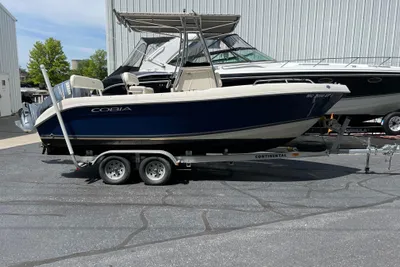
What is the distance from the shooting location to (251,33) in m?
12.2

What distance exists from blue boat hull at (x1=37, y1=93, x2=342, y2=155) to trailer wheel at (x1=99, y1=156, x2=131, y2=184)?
0.22 meters

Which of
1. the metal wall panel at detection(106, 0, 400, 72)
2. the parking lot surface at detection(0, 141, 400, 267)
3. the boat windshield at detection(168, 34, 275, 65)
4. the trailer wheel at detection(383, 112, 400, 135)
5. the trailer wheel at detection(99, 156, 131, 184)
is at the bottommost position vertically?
the parking lot surface at detection(0, 141, 400, 267)

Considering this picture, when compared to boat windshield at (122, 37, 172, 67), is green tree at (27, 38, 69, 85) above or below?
above

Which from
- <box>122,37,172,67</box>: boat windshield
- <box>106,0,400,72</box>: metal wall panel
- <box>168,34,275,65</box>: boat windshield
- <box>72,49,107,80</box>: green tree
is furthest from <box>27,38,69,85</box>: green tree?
<box>168,34,275,65</box>: boat windshield

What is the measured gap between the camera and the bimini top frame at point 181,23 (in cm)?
509

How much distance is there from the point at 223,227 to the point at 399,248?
1.74 m

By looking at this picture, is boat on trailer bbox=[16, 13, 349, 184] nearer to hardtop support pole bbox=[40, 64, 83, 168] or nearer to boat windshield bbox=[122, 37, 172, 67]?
hardtop support pole bbox=[40, 64, 83, 168]

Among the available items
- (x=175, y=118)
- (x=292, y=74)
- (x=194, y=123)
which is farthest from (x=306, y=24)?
(x=175, y=118)

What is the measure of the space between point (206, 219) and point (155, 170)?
1.63 meters

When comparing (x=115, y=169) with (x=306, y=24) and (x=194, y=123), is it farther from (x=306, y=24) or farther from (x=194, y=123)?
(x=306, y=24)

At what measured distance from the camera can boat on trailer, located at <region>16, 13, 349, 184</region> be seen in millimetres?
4543

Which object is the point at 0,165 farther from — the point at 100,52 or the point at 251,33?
the point at 100,52

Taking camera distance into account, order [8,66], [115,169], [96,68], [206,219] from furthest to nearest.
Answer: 1. [96,68]
2. [8,66]
3. [115,169]
4. [206,219]

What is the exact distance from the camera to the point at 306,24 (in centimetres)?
1200
